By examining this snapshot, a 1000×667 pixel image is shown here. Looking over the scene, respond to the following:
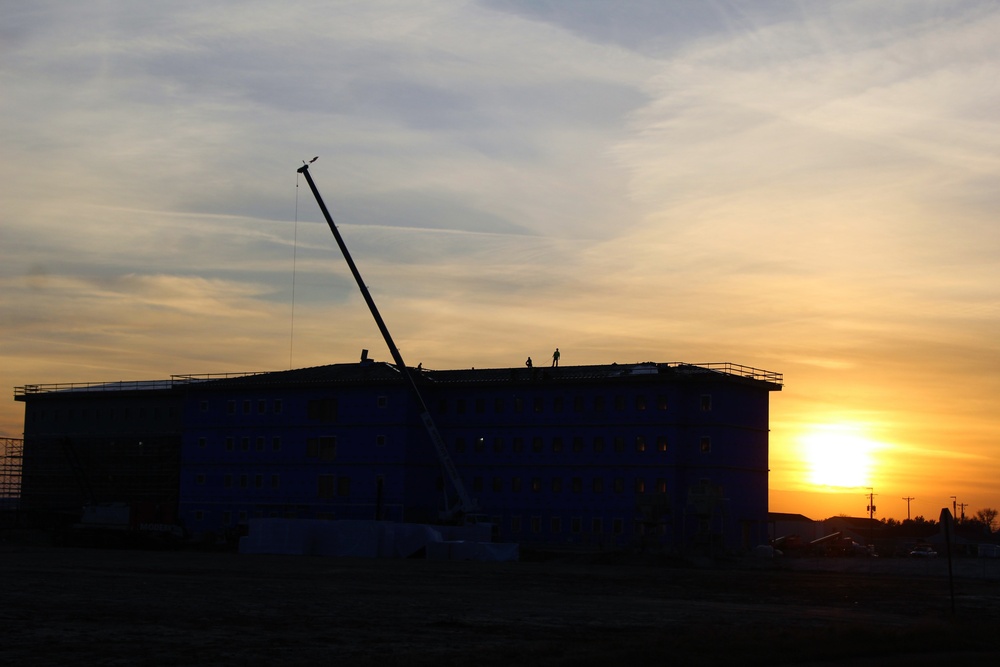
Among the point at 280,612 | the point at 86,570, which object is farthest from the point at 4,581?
the point at 280,612

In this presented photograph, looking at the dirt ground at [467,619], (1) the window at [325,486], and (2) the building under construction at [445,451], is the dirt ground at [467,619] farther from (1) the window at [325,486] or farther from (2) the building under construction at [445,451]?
(1) the window at [325,486]

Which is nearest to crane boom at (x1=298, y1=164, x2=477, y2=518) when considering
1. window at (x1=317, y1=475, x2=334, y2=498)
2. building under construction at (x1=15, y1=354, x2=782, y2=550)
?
building under construction at (x1=15, y1=354, x2=782, y2=550)

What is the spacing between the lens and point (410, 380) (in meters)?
86.8

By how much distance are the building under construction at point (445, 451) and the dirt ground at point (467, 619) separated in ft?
130

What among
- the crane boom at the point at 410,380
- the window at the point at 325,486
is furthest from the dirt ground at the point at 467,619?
the window at the point at 325,486

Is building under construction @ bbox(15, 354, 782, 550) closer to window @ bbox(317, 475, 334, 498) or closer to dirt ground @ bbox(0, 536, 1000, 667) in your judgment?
window @ bbox(317, 475, 334, 498)

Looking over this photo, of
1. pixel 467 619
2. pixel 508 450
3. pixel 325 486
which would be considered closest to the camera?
pixel 467 619

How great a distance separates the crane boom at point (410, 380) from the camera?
84.6 m

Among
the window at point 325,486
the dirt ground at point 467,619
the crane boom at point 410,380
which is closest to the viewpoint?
the dirt ground at point 467,619

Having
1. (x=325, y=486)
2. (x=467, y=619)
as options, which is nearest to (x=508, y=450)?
(x=325, y=486)

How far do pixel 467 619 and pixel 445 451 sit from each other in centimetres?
5969

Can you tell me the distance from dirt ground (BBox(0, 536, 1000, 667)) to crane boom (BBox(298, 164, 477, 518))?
37.1 meters

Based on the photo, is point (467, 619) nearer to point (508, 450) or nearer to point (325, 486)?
point (508, 450)

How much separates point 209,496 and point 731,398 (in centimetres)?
4251
